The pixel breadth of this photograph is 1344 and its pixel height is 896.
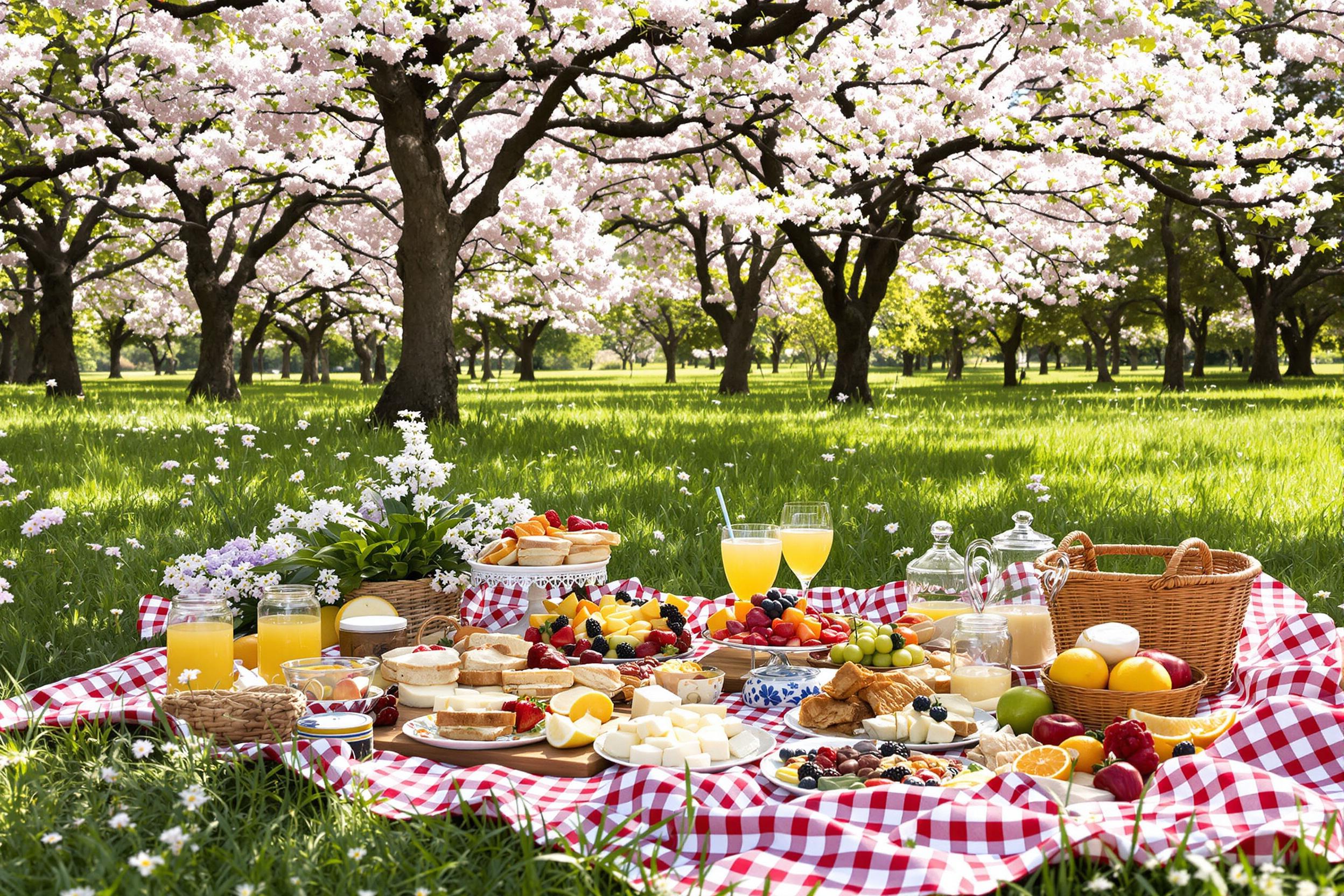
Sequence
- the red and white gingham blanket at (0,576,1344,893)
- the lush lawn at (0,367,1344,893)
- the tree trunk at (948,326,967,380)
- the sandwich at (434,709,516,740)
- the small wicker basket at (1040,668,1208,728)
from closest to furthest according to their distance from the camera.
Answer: the red and white gingham blanket at (0,576,1344,893) → the lush lawn at (0,367,1344,893) → the small wicker basket at (1040,668,1208,728) → the sandwich at (434,709,516,740) → the tree trunk at (948,326,967,380)

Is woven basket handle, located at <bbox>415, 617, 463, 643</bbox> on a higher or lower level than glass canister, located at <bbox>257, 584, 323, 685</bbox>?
lower

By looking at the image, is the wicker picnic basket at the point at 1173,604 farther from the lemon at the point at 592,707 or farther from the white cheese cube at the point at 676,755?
the lemon at the point at 592,707

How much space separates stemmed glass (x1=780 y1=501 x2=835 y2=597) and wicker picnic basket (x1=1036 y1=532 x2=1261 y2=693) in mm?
763

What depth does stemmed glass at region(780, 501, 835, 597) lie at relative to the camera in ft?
11.5

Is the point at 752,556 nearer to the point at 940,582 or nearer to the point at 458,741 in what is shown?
the point at 940,582

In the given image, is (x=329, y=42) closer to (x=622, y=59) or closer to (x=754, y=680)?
(x=622, y=59)

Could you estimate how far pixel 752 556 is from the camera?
139 inches

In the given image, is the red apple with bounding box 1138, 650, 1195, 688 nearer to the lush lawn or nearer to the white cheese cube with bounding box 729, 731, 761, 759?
the white cheese cube with bounding box 729, 731, 761, 759

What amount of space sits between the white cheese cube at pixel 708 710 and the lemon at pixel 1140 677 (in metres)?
0.98

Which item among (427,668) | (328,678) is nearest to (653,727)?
(427,668)

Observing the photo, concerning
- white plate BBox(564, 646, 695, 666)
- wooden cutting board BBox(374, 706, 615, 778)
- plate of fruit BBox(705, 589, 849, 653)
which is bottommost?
wooden cutting board BBox(374, 706, 615, 778)

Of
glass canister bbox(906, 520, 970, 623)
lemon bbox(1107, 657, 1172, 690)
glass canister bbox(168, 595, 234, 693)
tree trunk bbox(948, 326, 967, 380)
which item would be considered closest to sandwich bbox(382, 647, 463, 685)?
glass canister bbox(168, 595, 234, 693)

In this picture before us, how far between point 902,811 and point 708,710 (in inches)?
26.9

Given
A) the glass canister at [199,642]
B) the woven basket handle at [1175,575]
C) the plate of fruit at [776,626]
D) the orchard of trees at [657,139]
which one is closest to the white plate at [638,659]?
the plate of fruit at [776,626]
